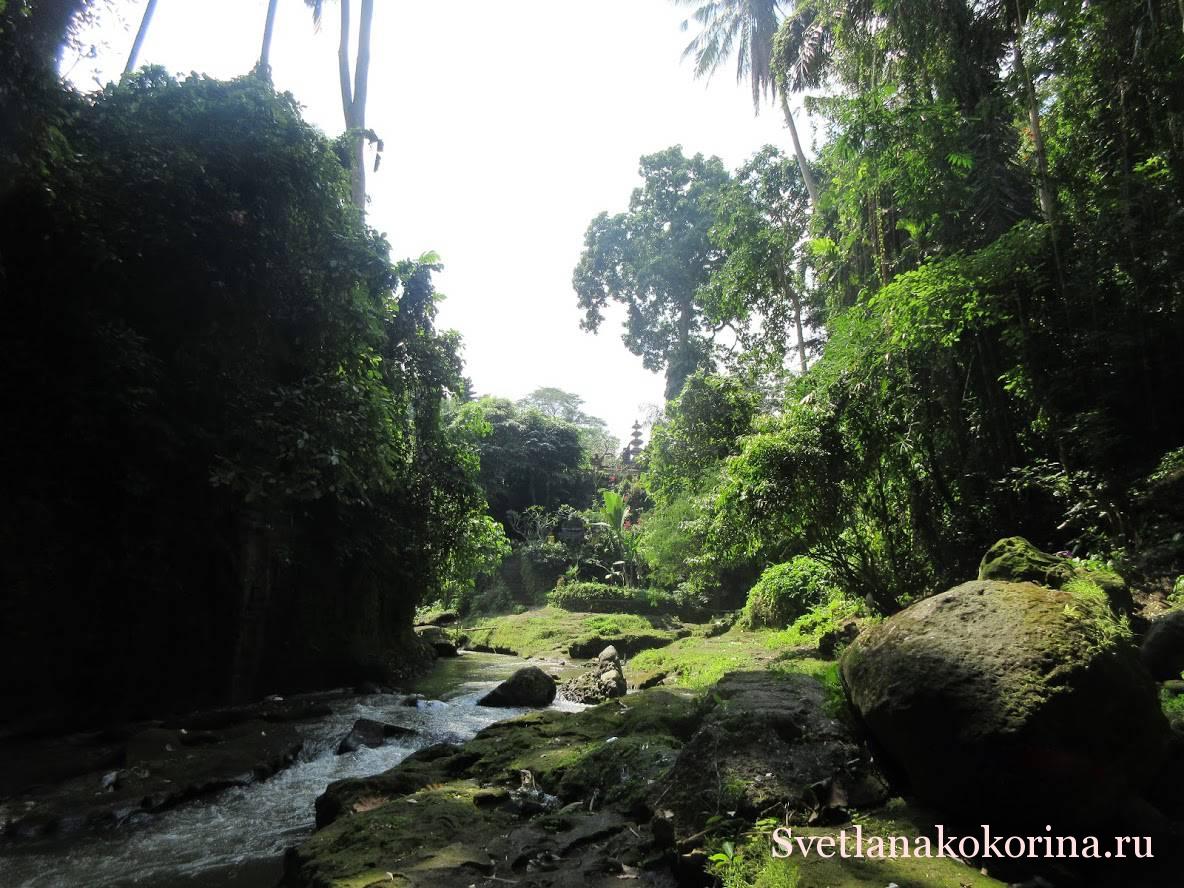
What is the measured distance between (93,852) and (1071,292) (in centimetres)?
1058

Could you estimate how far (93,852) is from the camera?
450 cm

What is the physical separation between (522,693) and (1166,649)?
7.60 meters

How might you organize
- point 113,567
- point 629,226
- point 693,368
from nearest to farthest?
point 113,567 → point 693,368 → point 629,226

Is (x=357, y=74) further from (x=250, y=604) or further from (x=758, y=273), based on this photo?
(x=250, y=604)

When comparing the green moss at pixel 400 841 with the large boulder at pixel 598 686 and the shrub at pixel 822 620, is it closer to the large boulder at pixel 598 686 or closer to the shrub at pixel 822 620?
the large boulder at pixel 598 686

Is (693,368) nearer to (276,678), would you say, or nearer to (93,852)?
(276,678)

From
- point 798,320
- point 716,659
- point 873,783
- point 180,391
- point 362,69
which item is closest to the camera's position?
point 873,783

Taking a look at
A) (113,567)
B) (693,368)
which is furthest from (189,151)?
(693,368)

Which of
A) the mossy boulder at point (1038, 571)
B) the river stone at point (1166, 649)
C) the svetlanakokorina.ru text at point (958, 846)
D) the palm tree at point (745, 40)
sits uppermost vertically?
the palm tree at point (745, 40)

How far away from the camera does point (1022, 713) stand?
2.80 m

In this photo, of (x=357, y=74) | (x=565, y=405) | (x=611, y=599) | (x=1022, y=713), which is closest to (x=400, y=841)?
(x=1022, y=713)

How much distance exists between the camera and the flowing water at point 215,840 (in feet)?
13.6

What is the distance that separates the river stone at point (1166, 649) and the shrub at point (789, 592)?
7.90 meters

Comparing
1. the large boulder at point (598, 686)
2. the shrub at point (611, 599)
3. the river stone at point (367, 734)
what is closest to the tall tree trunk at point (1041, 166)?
the large boulder at point (598, 686)
